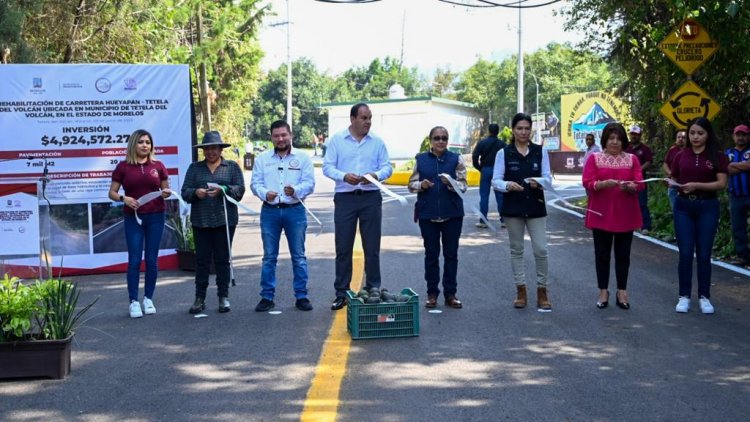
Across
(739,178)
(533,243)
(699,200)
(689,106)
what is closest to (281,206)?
(533,243)

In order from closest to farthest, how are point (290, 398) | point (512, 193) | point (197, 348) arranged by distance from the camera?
point (290, 398), point (197, 348), point (512, 193)

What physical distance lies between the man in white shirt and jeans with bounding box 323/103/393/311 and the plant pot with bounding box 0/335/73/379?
9.98 feet

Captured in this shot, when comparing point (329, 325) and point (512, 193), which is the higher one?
point (512, 193)

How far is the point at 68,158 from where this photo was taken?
454 inches

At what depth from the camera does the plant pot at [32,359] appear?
637 cm

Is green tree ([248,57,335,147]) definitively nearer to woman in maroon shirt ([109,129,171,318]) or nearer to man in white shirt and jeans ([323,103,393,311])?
woman in maroon shirt ([109,129,171,318])

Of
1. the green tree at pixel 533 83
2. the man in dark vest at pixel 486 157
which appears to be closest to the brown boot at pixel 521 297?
the man in dark vest at pixel 486 157

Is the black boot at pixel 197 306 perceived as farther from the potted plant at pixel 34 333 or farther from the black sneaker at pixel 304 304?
the potted plant at pixel 34 333

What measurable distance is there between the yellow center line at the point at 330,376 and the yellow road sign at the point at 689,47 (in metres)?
7.66

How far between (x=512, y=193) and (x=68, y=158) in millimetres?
6143

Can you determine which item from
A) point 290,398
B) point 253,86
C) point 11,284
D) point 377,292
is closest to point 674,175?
point 377,292

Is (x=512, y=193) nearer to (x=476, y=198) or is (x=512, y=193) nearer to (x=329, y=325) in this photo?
(x=329, y=325)

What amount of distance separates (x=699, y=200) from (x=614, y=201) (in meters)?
0.83

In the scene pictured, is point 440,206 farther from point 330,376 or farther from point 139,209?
point 139,209
